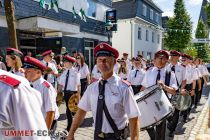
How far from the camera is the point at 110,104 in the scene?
3.12m

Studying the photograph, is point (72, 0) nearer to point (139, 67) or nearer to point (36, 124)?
point (139, 67)

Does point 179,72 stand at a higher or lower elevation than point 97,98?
lower

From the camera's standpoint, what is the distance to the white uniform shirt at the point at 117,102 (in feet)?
10.3

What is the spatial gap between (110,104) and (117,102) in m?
0.07

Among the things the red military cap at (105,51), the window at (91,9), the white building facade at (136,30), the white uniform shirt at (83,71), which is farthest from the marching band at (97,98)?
the white building facade at (136,30)

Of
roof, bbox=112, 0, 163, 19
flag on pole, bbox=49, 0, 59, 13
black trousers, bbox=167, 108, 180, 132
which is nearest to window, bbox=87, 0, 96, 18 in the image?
flag on pole, bbox=49, 0, 59, 13

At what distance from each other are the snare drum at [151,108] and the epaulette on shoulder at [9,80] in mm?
3287

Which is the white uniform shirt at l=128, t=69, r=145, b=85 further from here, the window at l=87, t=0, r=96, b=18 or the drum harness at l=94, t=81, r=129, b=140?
the window at l=87, t=0, r=96, b=18

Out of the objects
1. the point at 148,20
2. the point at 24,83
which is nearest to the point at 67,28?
the point at 24,83

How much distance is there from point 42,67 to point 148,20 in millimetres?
31412

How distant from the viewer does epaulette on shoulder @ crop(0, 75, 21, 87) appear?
146cm

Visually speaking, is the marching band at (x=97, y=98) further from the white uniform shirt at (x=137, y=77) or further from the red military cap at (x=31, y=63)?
the white uniform shirt at (x=137, y=77)

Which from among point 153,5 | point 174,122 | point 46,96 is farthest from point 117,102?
point 153,5

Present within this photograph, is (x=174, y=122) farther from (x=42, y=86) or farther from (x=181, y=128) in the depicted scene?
(x=42, y=86)
